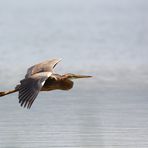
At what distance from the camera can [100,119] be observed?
1270 cm

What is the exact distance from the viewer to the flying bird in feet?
31.9

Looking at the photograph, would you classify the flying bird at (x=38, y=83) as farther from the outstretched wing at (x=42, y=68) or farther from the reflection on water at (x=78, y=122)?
the reflection on water at (x=78, y=122)

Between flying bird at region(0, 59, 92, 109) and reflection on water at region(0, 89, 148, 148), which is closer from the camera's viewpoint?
flying bird at region(0, 59, 92, 109)

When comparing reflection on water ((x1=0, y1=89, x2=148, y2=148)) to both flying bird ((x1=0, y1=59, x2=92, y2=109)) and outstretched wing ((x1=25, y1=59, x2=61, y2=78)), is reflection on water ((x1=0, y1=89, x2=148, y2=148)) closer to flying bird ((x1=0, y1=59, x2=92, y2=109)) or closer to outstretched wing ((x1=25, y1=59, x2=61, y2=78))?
flying bird ((x1=0, y1=59, x2=92, y2=109))

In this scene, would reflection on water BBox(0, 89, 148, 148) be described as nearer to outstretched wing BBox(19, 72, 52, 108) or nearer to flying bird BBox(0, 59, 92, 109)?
flying bird BBox(0, 59, 92, 109)

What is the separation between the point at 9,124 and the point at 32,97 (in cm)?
270

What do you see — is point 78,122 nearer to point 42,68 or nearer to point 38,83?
point 42,68

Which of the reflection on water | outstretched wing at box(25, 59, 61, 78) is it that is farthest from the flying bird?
the reflection on water

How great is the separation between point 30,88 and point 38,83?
0.48ft

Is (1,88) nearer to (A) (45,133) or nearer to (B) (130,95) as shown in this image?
(B) (130,95)

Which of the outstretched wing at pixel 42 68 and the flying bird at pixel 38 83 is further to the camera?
the outstretched wing at pixel 42 68

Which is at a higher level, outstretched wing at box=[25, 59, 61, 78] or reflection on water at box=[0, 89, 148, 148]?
outstretched wing at box=[25, 59, 61, 78]

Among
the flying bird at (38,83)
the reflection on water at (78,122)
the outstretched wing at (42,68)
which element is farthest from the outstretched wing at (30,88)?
the reflection on water at (78,122)

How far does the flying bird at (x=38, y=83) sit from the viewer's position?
383 inches
